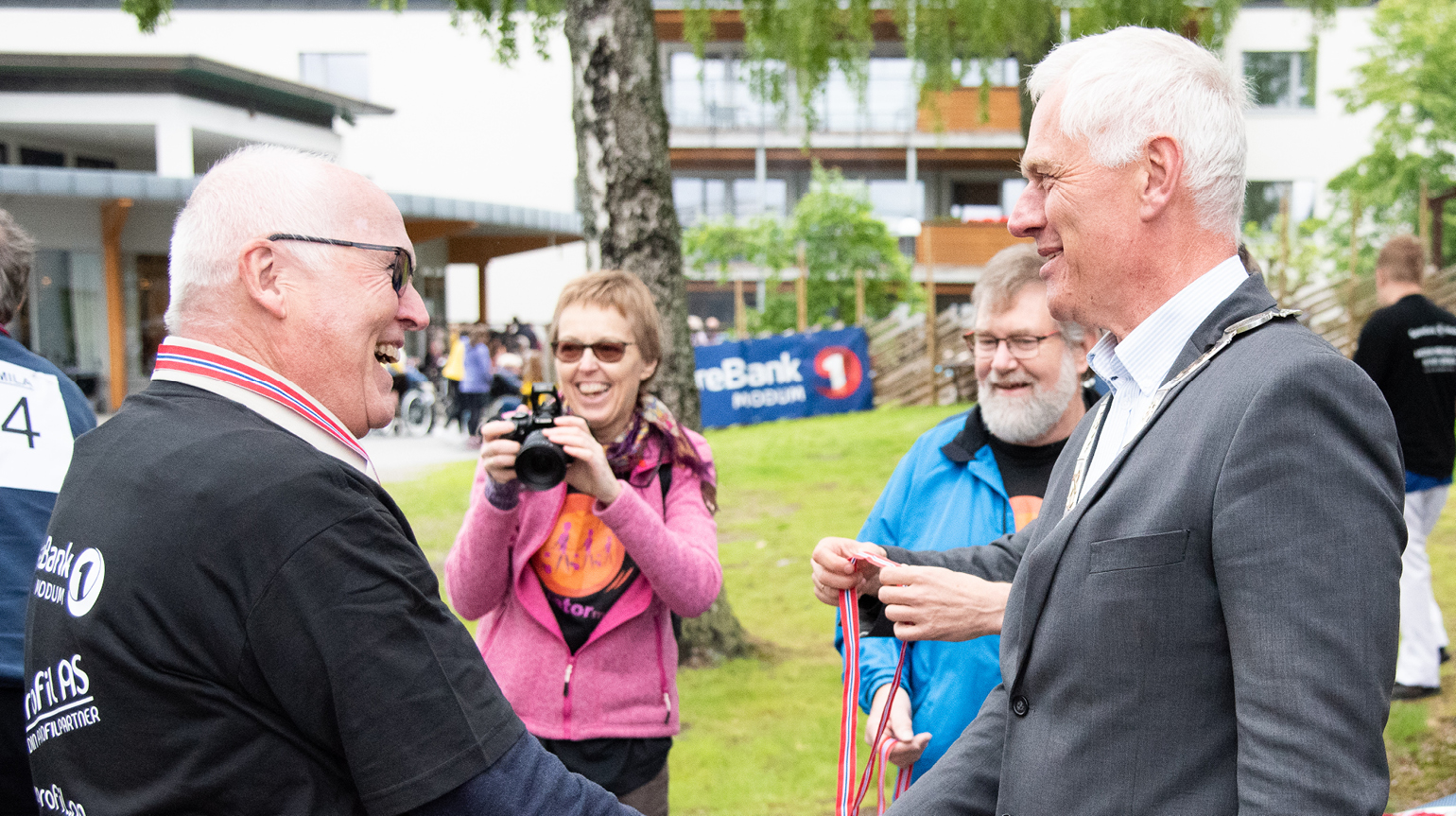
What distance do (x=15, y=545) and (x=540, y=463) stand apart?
1299mm

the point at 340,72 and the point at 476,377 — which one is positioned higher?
the point at 340,72

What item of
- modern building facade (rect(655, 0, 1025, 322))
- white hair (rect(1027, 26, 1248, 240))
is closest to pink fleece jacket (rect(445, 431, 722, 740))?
white hair (rect(1027, 26, 1248, 240))

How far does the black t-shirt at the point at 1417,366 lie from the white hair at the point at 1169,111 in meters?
5.16

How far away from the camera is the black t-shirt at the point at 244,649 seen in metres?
1.35

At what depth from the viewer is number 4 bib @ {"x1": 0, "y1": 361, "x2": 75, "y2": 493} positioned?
8.59ft

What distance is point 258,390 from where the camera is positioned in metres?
1.55

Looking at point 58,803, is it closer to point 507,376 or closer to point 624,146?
point 624,146

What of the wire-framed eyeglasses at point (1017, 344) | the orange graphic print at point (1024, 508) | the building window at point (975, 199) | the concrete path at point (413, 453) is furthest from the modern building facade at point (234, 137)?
the orange graphic print at point (1024, 508)

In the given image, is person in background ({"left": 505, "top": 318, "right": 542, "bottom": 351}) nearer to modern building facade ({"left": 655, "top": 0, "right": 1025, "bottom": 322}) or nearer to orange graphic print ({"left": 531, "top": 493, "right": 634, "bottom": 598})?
modern building facade ({"left": 655, "top": 0, "right": 1025, "bottom": 322})

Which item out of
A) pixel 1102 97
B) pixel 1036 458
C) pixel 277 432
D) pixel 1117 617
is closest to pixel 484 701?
pixel 277 432

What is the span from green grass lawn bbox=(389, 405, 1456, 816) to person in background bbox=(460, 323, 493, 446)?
4.07 m

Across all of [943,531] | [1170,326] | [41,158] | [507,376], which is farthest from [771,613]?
[41,158]

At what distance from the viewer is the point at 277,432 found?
1467 mm

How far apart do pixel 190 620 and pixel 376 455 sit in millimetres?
14704
